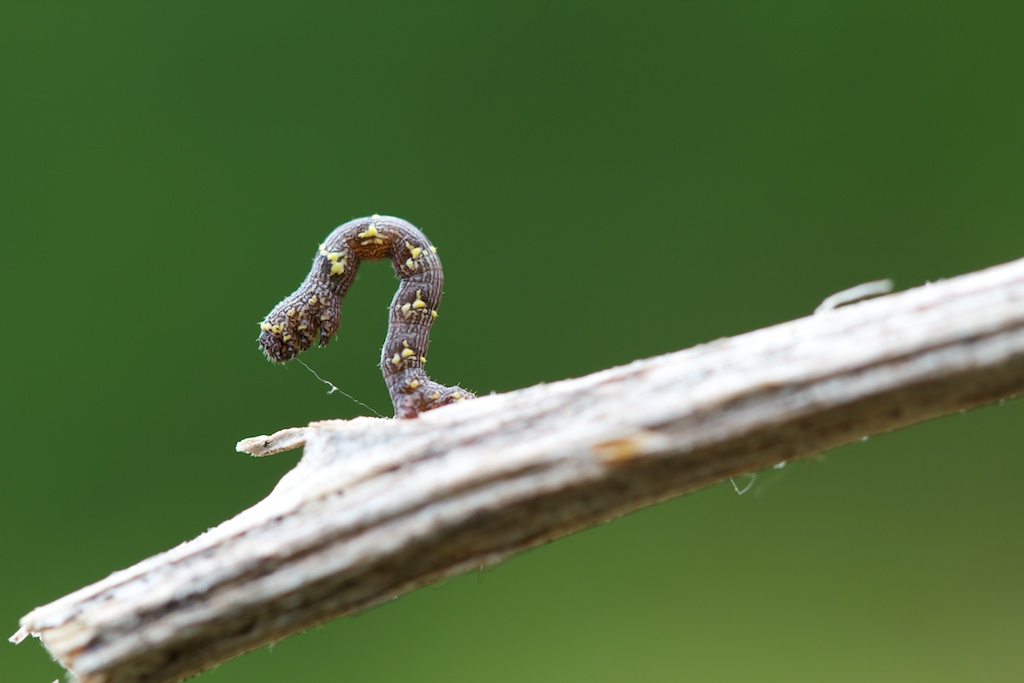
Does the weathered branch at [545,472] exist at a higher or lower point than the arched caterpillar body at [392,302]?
lower

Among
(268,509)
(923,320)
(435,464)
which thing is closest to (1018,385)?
(923,320)

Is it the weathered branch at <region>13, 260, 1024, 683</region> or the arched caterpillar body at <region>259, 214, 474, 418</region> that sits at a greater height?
the arched caterpillar body at <region>259, 214, 474, 418</region>

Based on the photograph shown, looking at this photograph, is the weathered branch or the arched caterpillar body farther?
the arched caterpillar body

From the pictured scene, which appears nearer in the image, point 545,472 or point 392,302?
point 545,472

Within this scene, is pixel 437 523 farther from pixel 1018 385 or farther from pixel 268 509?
pixel 1018 385

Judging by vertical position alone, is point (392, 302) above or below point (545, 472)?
above
